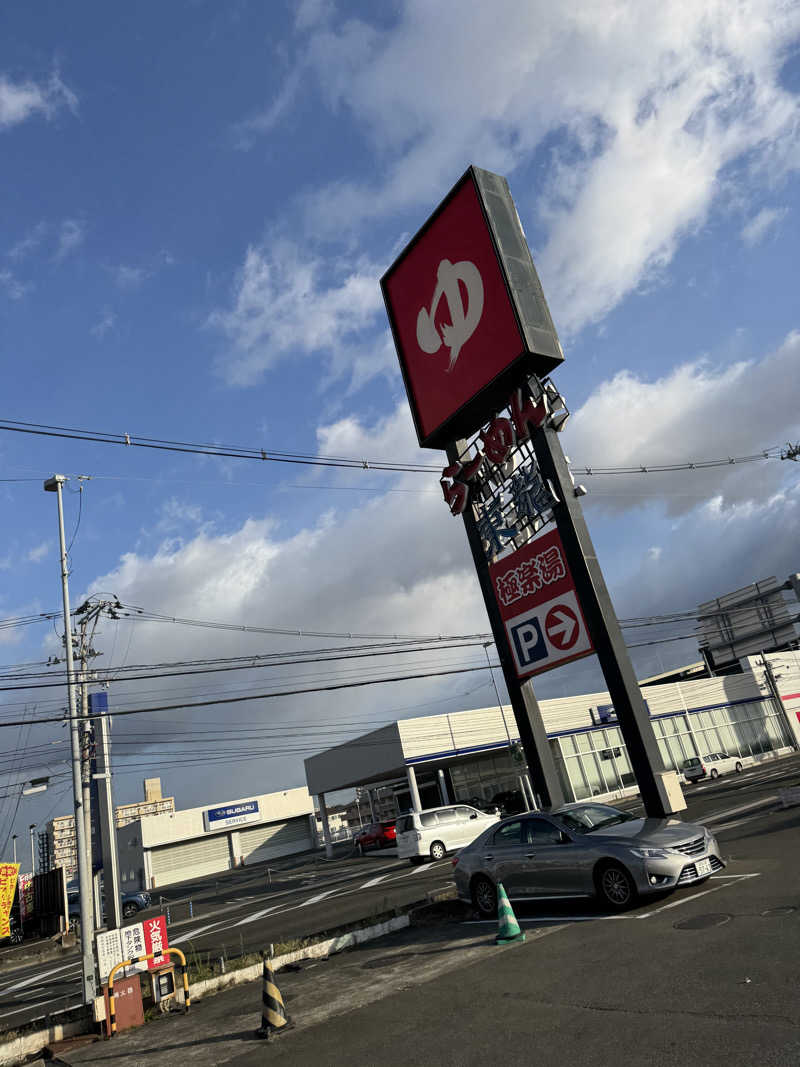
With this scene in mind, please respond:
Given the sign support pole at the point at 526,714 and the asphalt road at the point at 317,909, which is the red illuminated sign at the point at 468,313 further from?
the asphalt road at the point at 317,909

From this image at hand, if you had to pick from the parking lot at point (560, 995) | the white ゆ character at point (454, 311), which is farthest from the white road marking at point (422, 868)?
the white ゆ character at point (454, 311)

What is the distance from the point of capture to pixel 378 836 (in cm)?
4122

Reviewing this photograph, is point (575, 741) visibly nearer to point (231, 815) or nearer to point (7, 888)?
point (7, 888)

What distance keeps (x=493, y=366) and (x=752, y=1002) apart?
1333 cm

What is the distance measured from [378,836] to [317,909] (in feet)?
76.0

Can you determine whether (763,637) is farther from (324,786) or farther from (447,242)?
(447,242)

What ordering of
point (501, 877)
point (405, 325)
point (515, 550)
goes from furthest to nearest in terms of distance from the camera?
point (405, 325) → point (515, 550) → point (501, 877)

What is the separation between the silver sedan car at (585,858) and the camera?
9.37m

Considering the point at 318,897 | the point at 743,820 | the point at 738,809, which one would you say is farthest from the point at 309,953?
the point at 738,809

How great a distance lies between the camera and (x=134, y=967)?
9633mm

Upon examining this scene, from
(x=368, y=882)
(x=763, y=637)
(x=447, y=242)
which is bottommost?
(x=368, y=882)

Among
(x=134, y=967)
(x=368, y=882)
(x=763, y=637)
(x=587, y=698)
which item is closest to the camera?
(x=134, y=967)

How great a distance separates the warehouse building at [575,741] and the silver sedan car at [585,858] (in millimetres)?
21637

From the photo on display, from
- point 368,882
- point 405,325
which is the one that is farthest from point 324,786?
point 405,325
